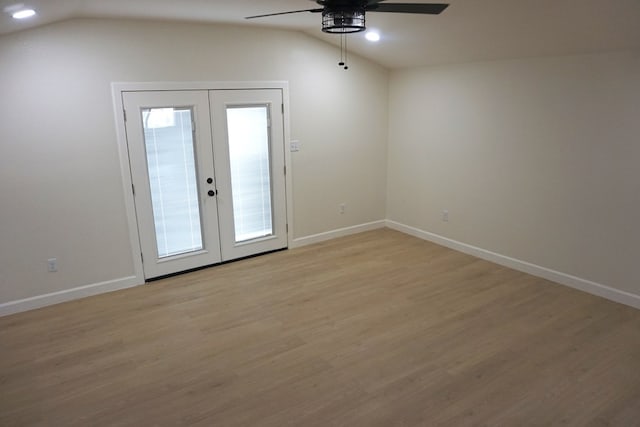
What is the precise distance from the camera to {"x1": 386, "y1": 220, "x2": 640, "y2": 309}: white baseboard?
12.9 feet

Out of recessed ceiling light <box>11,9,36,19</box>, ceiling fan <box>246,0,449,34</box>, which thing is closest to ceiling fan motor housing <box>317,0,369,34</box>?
ceiling fan <box>246,0,449,34</box>

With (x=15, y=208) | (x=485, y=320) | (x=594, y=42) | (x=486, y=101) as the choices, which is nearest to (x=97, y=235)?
(x=15, y=208)

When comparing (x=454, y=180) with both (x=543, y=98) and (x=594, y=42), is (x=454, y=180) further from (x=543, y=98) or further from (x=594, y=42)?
(x=594, y=42)

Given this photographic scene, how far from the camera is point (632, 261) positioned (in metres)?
3.82

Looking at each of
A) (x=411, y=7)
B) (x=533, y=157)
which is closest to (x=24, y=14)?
(x=411, y=7)

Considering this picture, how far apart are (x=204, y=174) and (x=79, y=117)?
1.29m

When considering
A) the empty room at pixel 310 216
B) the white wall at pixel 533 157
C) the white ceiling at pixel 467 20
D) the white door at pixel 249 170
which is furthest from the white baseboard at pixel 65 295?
the white wall at pixel 533 157

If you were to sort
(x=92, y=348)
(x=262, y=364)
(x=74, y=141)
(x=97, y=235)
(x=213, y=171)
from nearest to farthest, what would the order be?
1. (x=262, y=364)
2. (x=92, y=348)
3. (x=74, y=141)
4. (x=97, y=235)
5. (x=213, y=171)

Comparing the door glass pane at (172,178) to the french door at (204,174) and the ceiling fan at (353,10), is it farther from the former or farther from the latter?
the ceiling fan at (353,10)

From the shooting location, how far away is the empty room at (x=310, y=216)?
2887mm

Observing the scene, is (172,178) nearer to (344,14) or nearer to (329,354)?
(329,354)

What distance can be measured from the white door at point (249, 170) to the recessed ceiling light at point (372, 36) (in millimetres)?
1173

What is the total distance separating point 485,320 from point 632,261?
1.44m

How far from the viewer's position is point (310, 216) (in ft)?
A: 18.5
